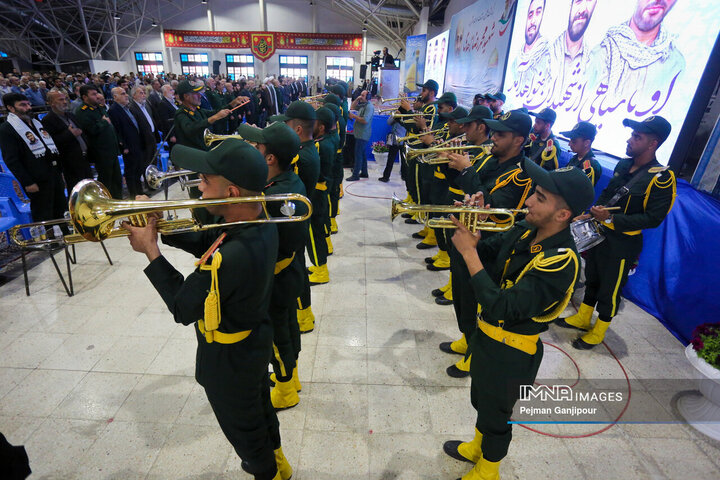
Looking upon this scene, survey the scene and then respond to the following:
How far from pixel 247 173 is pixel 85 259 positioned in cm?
469

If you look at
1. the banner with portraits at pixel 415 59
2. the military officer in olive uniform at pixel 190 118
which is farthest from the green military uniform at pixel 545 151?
the banner with portraits at pixel 415 59

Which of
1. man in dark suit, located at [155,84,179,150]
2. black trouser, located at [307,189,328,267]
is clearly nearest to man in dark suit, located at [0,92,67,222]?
man in dark suit, located at [155,84,179,150]

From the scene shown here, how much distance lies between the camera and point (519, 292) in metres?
1.76

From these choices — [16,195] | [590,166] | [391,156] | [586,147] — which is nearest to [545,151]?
[586,147]

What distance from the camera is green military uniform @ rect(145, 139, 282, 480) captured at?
1576 millimetres

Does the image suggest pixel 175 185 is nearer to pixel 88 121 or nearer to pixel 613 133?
pixel 88 121

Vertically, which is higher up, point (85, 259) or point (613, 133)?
point (613, 133)

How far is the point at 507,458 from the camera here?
2.53 metres

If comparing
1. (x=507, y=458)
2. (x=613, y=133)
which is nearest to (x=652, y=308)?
(x=613, y=133)

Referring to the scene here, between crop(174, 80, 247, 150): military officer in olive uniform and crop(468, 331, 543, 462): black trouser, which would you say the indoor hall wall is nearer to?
crop(174, 80, 247, 150): military officer in olive uniform

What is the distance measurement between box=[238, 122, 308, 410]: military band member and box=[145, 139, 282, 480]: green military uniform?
550 mm

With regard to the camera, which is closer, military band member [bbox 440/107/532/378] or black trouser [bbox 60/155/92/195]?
military band member [bbox 440/107/532/378]

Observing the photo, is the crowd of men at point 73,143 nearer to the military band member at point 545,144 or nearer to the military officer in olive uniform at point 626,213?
the military band member at point 545,144

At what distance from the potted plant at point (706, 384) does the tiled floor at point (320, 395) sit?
10 cm
